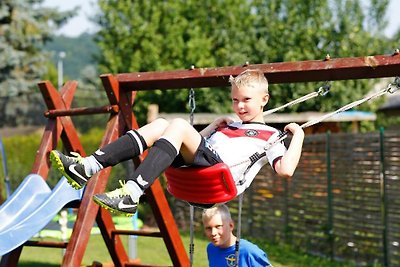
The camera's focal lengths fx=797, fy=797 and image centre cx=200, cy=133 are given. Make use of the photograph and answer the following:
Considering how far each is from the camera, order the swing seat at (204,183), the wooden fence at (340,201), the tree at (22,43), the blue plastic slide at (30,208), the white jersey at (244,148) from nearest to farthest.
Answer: the swing seat at (204,183) → the white jersey at (244,148) → the blue plastic slide at (30,208) → the wooden fence at (340,201) → the tree at (22,43)

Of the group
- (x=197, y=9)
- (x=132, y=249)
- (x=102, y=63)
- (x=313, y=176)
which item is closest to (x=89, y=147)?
(x=102, y=63)

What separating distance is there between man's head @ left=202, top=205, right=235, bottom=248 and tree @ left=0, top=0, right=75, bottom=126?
22.0m

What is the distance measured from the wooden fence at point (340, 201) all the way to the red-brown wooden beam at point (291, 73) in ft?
13.4

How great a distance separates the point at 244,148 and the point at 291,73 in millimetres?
819

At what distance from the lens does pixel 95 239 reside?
12453 millimetres

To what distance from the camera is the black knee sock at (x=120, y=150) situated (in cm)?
403

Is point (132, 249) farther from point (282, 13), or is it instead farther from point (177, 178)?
point (282, 13)

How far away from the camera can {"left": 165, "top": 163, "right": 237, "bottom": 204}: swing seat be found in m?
4.27

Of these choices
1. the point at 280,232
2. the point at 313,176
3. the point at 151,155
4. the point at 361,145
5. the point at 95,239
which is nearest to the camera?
the point at 151,155

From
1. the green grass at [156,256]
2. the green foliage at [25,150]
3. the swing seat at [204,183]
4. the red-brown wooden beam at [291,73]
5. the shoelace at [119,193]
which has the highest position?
the green foliage at [25,150]

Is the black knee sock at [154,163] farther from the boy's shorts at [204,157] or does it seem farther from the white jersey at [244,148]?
the white jersey at [244,148]

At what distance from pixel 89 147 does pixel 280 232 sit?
7118mm

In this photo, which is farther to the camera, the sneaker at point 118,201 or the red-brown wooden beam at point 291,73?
the red-brown wooden beam at point 291,73

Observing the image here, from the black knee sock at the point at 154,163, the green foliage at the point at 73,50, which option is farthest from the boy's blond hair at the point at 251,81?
the green foliage at the point at 73,50
